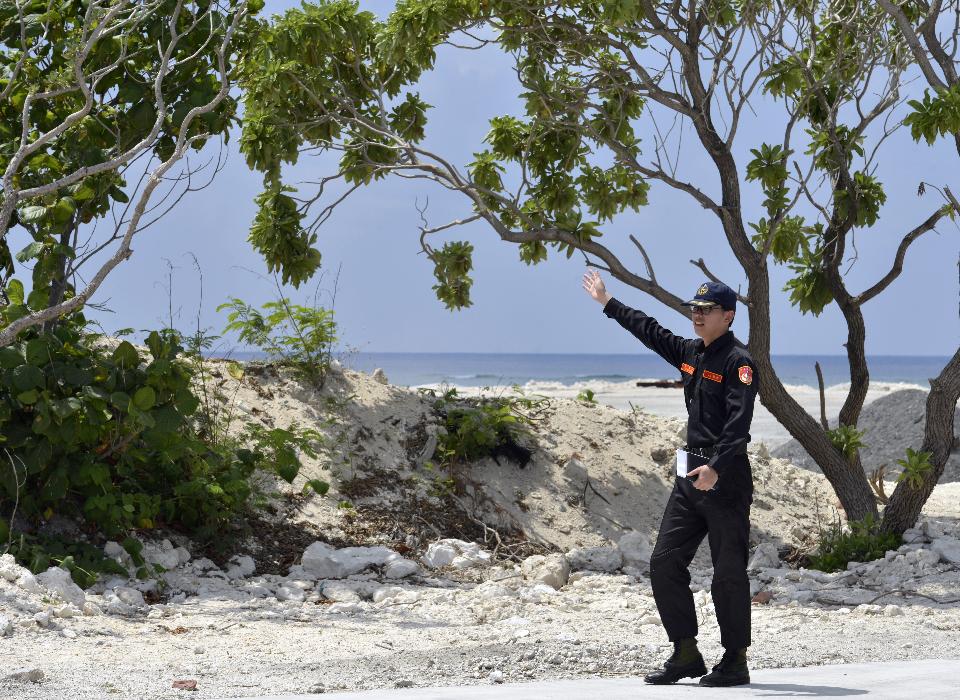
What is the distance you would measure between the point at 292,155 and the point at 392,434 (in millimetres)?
2902

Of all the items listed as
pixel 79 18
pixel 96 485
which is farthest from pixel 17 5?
pixel 96 485

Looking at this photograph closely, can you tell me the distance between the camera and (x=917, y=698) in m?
4.12

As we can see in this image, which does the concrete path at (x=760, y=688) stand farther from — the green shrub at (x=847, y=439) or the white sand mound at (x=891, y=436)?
the white sand mound at (x=891, y=436)

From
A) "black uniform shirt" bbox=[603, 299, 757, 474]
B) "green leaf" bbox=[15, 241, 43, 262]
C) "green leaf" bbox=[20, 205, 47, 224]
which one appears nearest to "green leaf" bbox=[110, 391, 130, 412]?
"green leaf" bbox=[15, 241, 43, 262]

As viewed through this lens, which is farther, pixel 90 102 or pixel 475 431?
pixel 475 431

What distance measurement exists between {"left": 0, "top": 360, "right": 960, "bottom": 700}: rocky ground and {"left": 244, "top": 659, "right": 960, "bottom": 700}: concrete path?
1.47 feet

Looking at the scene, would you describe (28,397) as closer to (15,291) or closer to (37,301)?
(37,301)

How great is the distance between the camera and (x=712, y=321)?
16.2 ft

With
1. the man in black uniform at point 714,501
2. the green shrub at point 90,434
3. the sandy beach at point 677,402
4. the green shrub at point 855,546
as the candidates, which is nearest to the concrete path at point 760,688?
the man in black uniform at point 714,501

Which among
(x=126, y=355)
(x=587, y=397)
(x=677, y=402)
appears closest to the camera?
(x=126, y=355)

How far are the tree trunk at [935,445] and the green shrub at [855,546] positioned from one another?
0.47ft

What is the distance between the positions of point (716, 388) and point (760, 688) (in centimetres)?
136

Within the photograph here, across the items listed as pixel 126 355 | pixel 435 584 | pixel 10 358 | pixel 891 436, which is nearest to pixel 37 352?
pixel 10 358

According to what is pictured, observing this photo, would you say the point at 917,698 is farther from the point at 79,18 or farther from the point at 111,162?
the point at 79,18
